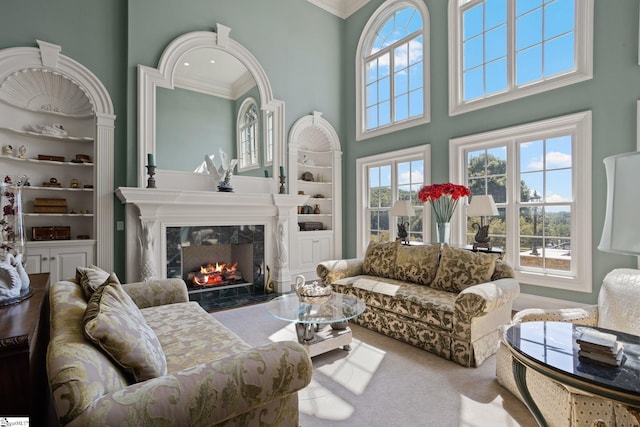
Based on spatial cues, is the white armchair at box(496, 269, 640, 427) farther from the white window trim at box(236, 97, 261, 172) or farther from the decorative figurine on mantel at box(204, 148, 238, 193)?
the white window trim at box(236, 97, 261, 172)

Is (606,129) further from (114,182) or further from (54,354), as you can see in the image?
(114,182)

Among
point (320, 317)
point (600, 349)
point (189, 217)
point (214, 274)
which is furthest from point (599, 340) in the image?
point (214, 274)

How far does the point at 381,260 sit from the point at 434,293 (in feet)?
3.00

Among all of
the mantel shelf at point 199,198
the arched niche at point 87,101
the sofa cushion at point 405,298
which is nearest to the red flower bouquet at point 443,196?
the sofa cushion at point 405,298

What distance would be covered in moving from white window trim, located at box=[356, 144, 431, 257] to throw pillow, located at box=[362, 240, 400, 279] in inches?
46.0

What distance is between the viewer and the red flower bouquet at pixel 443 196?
12.0ft

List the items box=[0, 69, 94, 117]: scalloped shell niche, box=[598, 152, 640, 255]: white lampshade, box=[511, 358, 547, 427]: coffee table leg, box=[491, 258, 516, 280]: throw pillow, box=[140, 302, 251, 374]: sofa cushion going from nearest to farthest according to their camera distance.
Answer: box=[598, 152, 640, 255]: white lampshade
box=[511, 358, 547, 427]: coffee table leg
box=[140, 302, 251, 374]: sofa cushion
box=[491, 258, 516, 280]: throw pillow
box=[0, 69, 94, 117]: scalloped shell niche

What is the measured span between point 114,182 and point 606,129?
18.7ft

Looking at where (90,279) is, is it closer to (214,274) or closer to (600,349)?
(600,349)

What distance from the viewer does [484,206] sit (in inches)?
135

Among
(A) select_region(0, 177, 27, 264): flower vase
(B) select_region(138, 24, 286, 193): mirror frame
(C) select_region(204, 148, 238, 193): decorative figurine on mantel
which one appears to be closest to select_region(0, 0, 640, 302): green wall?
(B) select_region(138, 24, 286, 193): mirror frame

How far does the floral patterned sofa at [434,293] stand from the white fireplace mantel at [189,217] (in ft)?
4.73

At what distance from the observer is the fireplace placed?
4195 millimetres

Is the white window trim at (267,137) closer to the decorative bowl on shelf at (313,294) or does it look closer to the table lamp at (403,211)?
the table lamp at (403,211)
